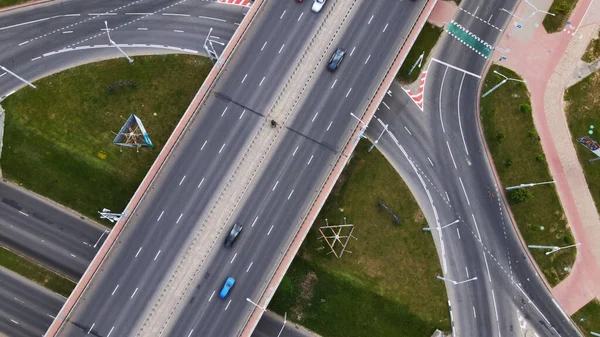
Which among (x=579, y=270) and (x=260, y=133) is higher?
(x=579, y=270)

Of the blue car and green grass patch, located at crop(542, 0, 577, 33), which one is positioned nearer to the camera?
the blue car

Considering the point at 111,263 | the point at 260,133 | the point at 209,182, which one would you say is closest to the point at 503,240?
the point at 260,133

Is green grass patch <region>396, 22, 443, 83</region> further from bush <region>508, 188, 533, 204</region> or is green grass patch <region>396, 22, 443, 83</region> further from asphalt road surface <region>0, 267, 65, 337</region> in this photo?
asphalt road surface <region>0, 267, 65, 337</region>

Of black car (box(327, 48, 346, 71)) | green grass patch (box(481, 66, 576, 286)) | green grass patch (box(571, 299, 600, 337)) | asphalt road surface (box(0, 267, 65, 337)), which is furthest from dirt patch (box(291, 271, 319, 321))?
green grass patch (box(571, 299, 600, 337))

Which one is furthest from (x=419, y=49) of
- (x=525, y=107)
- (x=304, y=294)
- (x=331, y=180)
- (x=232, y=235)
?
(x=304, y=294)

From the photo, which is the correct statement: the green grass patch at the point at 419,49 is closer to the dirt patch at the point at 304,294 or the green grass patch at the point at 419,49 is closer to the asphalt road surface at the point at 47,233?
the dirt patch at the point at 304,294

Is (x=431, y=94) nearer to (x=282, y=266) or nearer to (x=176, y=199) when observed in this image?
(x=282, y=266)
